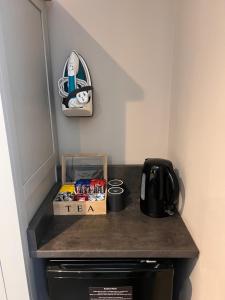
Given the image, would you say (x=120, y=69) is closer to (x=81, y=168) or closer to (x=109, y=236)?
(x=81, y=168)

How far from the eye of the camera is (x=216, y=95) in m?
0.71

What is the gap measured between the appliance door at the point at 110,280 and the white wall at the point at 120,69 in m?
0.65

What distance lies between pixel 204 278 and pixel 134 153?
0.77m

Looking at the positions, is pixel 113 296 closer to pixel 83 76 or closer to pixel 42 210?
pixel 42 210

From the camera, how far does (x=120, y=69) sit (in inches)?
50.2

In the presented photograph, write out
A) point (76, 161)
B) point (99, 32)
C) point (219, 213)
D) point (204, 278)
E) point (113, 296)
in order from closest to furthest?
point (219, 213) → point (204, 278) → point (113, 296) → point (99, 32) → point (76, 161)

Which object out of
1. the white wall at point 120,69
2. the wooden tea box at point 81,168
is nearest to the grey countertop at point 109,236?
the wooden tea box at point 81,168

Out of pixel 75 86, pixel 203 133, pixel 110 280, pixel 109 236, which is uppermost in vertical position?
pixel 75 86

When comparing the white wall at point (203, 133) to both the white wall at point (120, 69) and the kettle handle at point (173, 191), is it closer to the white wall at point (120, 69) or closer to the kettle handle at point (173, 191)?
the kettle handle at point (173, 191)

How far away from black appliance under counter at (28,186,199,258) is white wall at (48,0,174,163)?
43 centimetres

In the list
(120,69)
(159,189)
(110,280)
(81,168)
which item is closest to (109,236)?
(110,280)

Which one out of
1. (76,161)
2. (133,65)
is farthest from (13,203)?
(133,65)

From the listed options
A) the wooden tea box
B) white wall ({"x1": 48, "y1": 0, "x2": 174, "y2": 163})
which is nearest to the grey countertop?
the wooden tea box

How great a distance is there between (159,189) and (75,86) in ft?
2.33
